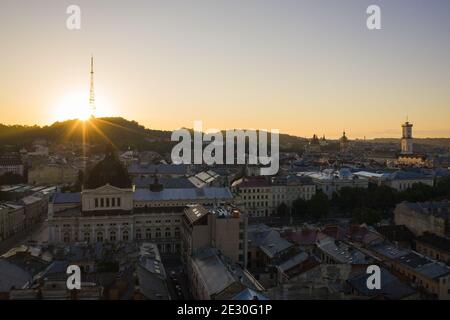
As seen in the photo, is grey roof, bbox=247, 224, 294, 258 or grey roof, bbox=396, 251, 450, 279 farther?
grey roof, bbox=247, 224, 294, 258

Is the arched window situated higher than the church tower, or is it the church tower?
the church tower

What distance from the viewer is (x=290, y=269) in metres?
29.3

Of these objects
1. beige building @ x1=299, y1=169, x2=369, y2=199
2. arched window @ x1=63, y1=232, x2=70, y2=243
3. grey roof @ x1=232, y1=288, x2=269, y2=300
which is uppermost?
beige building @ x1=299, y1=169, x2=369, y2=199

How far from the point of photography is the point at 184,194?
49.0m

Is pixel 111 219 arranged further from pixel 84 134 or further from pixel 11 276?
pixel 84 134

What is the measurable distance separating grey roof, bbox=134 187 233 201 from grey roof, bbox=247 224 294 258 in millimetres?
8691

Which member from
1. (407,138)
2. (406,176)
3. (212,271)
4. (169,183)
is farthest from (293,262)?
(407,138)

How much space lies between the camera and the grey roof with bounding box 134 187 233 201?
158 ft

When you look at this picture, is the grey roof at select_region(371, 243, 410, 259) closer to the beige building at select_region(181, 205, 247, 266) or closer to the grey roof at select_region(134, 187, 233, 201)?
the beige building at select_region(181, 205, 247, 266)

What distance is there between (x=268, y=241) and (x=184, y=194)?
1397 cm

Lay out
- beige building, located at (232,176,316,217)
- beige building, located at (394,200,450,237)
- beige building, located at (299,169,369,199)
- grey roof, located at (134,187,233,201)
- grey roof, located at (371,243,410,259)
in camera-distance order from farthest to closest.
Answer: beige building, located at (299,169,369,199) → beige building, located at (232,176,316,217) → grey roof, located at (134,187,233,201) → beige building, located at (394,200,450,237) → grey roof, located at (371,243,410,259)

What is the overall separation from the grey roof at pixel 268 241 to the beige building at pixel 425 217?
1334 cm

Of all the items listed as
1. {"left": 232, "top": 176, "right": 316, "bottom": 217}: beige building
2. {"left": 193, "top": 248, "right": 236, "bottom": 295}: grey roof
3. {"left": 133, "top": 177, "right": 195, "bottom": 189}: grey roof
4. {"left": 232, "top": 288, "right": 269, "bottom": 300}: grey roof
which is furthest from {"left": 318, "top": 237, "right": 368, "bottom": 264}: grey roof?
{"left": 133, "top": 177, "right": 195, "bottom": 189}: grey roof
